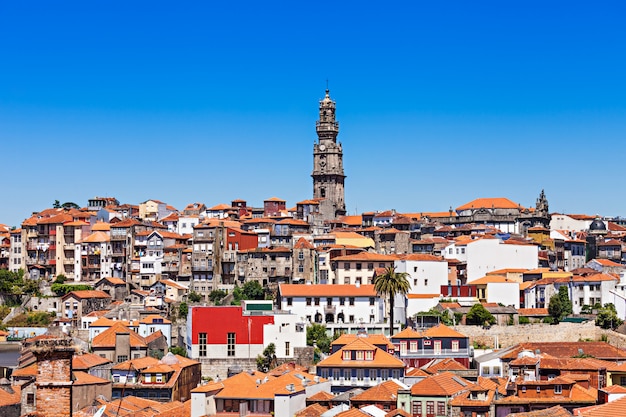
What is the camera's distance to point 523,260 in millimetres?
94062

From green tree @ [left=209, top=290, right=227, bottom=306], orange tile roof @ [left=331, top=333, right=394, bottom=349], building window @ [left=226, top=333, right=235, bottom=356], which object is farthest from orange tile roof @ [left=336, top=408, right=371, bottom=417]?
green tree @ [left=209, top=290, right=227, bottom=306]

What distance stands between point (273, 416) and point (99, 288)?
53769 millimetres

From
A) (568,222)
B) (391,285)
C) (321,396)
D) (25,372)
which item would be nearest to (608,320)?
(391,285)

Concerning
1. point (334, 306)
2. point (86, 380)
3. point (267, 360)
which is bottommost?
point (267, 360)

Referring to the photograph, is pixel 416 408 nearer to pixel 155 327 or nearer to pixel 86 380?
pixel 86 380

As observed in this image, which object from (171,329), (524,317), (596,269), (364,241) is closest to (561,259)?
(596,269)

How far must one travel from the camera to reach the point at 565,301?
81000 millimetres

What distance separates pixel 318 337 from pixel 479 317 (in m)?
12.1

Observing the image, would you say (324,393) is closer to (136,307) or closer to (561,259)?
(136,307)

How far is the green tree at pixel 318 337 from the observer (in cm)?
7469

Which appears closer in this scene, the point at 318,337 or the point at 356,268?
the point at 318,337

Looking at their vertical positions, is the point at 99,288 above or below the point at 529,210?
below

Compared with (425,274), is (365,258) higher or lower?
higher

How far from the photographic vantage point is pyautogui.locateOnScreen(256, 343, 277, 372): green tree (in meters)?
71.4
